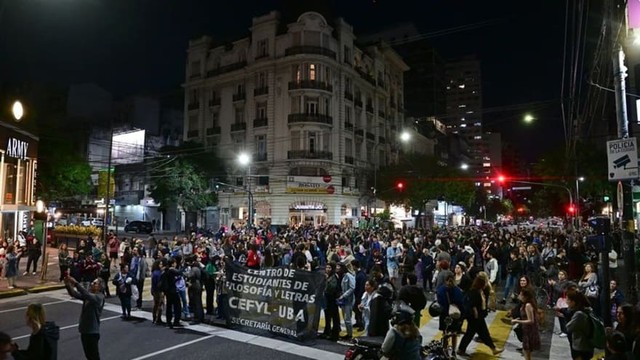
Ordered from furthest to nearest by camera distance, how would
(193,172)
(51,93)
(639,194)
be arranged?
(51,93)
(193,172)
(639,194)

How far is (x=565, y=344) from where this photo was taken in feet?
31.4

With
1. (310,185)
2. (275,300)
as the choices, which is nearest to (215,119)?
(310,185)

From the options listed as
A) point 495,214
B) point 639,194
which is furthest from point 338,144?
point 495,214

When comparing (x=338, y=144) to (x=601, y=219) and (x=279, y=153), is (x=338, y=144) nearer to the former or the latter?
(x=279, y=153)

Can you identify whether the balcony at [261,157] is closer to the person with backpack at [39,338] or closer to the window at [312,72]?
the window at [312,72]

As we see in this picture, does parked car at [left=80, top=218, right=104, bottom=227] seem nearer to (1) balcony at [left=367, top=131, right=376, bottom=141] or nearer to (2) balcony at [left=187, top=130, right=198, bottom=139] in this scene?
(2) balcony at [left=187, top=130, right=198, bottom=139]

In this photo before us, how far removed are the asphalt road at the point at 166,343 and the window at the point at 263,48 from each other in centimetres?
4079

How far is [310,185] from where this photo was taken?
151 feet

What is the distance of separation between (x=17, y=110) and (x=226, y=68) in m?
30.3

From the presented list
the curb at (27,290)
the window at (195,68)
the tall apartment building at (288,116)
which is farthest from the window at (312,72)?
the curb at (27,290)

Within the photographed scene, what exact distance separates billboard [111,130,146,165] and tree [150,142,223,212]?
20.1ft

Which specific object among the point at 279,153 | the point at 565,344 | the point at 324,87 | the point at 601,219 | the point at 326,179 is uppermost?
the point at 324,87

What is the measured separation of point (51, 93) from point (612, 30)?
65.9 metres

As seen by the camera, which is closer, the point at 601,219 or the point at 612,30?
the point at 601,219
